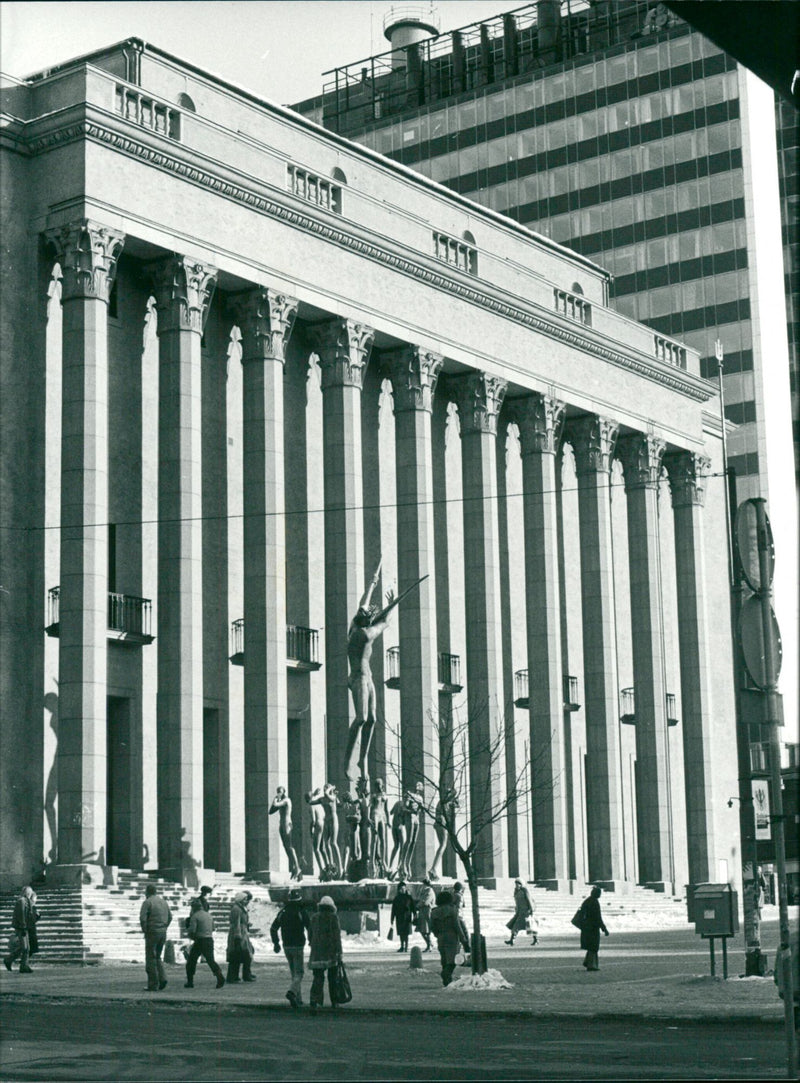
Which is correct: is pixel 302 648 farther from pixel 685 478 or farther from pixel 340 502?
pixel 685 478

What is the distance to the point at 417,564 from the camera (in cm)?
4984

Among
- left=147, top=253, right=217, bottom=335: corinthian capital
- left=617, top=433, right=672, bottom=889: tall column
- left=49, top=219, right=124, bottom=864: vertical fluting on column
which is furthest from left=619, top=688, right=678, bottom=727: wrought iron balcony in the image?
left=49, top=219, right=124, bottom=864: vertical fluting on column

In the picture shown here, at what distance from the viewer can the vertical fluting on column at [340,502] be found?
4631cm

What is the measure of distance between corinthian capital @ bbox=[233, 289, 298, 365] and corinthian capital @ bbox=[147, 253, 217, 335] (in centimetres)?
216

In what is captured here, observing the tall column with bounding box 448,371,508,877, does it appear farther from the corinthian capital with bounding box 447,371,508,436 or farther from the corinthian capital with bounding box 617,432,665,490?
the corinthian capital with bounding box 617,432,665,490

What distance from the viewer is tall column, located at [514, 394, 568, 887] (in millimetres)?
53250

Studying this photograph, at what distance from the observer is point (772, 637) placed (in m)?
10.3

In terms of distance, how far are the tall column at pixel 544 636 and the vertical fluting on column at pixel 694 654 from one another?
6.50 metres

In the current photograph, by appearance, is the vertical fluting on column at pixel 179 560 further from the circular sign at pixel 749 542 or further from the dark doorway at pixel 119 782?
the circular sign at pixel 749 542

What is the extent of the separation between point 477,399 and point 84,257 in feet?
54.9

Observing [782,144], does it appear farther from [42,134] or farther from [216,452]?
[216,452]

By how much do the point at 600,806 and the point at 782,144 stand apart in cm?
4509

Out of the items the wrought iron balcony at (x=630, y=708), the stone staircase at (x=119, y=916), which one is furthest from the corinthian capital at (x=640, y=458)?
the stone staircase at (x=119, y=916)

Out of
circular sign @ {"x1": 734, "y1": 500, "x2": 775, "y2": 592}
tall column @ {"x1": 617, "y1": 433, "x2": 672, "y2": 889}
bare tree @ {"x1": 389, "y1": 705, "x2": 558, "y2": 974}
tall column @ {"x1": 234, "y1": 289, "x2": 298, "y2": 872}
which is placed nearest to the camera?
circular sign @ {"x1": 734, "y1": 500, "x2": 775, "y2": 592}
